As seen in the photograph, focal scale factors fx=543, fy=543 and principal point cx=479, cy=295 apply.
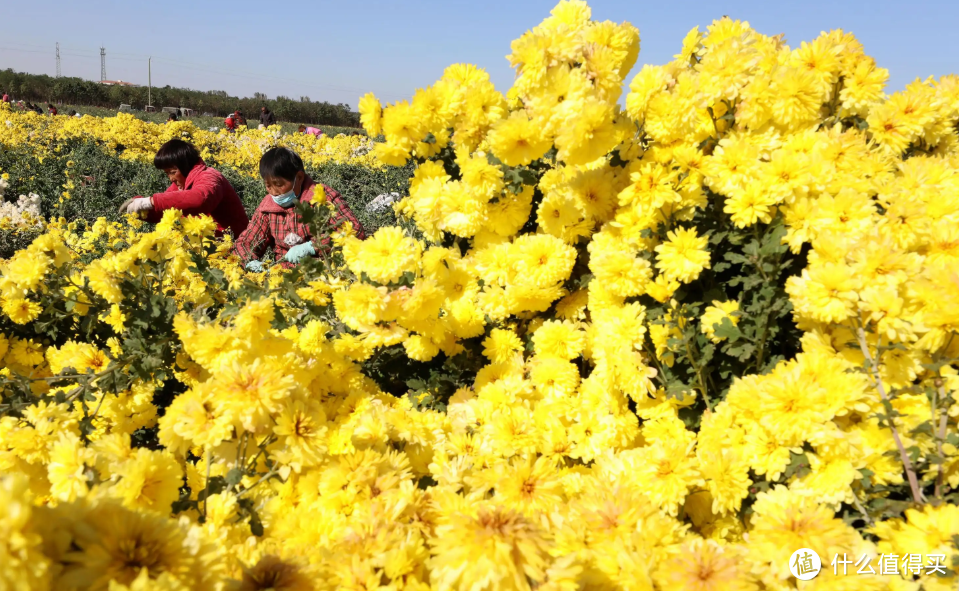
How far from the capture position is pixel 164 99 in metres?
49.5

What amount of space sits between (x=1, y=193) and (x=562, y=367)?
9659mm

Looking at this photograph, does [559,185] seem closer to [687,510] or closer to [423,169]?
[423,169]

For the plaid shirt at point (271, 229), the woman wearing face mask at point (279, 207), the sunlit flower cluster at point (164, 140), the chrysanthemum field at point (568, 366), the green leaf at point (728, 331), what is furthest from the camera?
the sunlit flower cluster at point (164, 140)

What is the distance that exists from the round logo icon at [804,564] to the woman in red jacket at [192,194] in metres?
4.57

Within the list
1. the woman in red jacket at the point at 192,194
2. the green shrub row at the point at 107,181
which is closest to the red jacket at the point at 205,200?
the woman in red jacket at the point at 192,194

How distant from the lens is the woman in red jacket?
4305 mm

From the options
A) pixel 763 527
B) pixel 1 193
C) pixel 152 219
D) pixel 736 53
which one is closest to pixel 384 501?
pixel 763 527

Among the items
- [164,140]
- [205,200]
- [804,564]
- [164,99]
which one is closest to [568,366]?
[804,564]

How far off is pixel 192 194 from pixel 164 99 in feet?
180

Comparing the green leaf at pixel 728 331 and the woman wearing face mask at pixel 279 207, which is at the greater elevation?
the woman wearing face mask at pixel 279 207

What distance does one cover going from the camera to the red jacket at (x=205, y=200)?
432 cm

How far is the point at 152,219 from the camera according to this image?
443cm

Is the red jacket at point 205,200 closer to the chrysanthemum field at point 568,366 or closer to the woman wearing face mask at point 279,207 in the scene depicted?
the woman wearing face mask at point 279,207

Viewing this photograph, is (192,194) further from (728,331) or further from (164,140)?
(164,140)
